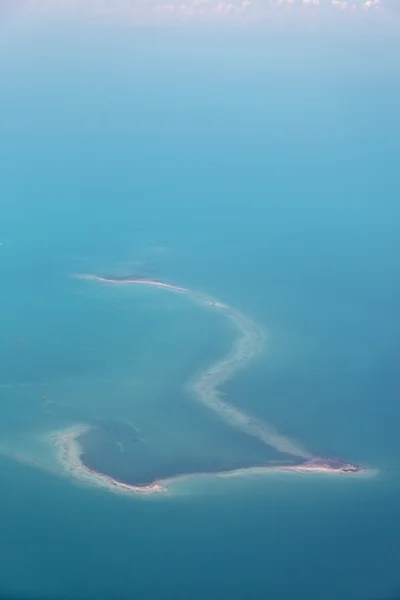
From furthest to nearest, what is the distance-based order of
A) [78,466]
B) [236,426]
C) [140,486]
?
[236,426], [78,466], [140,486]

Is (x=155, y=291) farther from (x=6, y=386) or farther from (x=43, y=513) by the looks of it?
(x=43, y=513)

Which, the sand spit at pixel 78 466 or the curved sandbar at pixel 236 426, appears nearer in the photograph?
the sand spit at pixel 78 466

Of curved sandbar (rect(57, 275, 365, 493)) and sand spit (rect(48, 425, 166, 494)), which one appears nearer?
sand spit (rect(48, 425, 166, 494))

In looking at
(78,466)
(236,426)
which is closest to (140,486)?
(78,466)

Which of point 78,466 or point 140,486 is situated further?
point 78,466

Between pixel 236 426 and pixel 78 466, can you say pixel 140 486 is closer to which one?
pixel 78 466

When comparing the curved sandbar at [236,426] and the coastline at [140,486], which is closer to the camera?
the coastline at [140,486]

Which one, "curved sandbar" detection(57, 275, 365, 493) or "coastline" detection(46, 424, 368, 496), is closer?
"coastline" detection(46, 424, 368, 496)

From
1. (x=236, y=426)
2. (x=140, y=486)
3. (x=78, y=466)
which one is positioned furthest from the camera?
(x=236, y=426)

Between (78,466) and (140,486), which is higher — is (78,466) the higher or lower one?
the higher one
